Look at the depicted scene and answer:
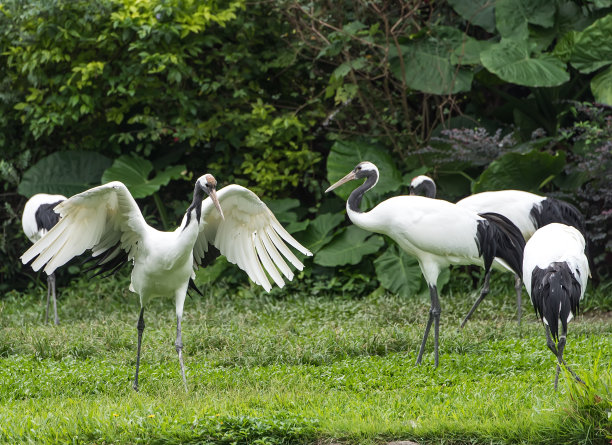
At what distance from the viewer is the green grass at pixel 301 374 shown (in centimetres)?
438

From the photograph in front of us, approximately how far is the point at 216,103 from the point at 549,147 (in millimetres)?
4072

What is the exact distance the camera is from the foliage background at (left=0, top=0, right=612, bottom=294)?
9.45m

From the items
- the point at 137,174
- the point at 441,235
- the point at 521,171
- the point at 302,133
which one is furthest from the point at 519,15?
the point at 137,174

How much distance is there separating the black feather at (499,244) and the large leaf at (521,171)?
90.0 inches

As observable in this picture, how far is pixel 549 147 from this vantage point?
9.80 metres

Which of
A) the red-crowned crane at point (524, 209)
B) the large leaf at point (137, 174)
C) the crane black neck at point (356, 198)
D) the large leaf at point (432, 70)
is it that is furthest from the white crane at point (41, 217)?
the red-crowned crane at point (524, 209)

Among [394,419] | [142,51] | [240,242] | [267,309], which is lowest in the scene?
[267,309]

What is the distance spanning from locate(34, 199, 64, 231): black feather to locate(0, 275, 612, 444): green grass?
971 mm

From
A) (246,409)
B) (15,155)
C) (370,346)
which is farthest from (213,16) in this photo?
(246,409)

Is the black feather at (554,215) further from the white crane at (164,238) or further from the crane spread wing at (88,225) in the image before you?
the crane spread wing at (88,225)

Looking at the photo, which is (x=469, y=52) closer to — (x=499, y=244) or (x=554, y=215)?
(x=554, y=215)

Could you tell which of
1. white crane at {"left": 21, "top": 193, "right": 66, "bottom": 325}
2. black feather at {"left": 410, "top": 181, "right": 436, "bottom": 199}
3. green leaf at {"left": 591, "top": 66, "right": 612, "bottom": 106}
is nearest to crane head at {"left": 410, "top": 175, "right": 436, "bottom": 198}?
black feather at {"left": 410, "top": 181, "right": 436, "bottom": 199}

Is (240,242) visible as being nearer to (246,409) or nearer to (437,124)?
(246,409)

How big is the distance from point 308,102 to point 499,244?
4300 mm
